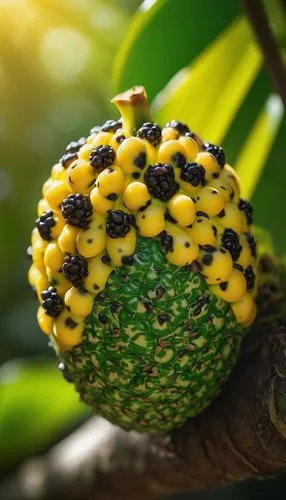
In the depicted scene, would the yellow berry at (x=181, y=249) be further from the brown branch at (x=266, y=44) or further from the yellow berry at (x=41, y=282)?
the brown branch at (x=266, y=44)

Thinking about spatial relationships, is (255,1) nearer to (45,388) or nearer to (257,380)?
(257,380)

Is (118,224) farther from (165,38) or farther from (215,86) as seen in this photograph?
(215,86)

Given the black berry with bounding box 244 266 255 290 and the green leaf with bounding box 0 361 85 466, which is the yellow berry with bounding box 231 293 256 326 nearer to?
the black berry with bounding box 244 266 255 290

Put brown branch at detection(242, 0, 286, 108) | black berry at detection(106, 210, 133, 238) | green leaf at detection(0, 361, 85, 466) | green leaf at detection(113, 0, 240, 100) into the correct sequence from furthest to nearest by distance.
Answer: green leaf at detection(0, 361, 85, 466)
green leaf at detection(113, 0, 240, 100)
brown branch at detection(242, 0, 286, 108)
black berry at detection(106, 210, 133, 238)

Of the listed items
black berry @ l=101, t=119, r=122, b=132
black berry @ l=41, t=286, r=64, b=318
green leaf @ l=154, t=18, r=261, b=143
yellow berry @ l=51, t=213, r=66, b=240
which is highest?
green leaf @ l=154, t=18, r=261, b=143

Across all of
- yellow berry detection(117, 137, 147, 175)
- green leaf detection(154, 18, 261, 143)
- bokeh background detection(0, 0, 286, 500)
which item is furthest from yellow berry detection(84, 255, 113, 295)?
green leaf detection(154, 18, 261, 143)

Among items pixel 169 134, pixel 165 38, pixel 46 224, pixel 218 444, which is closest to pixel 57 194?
pixel 46 224
